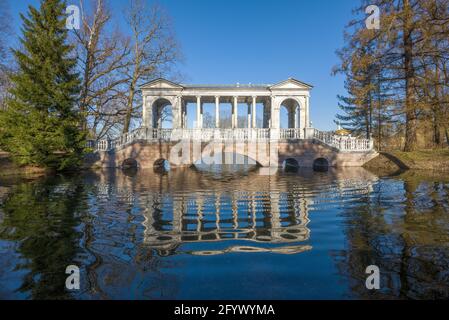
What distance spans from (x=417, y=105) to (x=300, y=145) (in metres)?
8.12

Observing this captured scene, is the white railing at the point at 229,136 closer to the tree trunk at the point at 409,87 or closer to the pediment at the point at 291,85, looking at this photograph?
the tree trunk at the point at 409,87

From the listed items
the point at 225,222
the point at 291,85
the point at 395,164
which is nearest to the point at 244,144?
the point at 291,85

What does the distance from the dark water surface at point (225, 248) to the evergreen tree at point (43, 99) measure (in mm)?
9768

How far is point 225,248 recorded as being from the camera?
13.1 feet

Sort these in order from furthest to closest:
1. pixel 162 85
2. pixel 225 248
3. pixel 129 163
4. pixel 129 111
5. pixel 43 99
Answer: pixel 129 111 → pixel 129 163 → pixel 162 85 → pixel 43 99 → pixel 225 248

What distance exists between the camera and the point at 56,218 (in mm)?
5668

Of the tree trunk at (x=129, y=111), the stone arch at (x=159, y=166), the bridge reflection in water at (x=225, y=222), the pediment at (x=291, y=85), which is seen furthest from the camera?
the tree trunk at (x=129, y=111)

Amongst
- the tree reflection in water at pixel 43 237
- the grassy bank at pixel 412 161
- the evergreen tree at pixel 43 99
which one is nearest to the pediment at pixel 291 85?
the grassy bank at pixel 412 161

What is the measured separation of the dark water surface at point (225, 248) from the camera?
2.82 m

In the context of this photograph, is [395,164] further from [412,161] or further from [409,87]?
[409,87]

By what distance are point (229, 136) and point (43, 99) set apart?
499 inches

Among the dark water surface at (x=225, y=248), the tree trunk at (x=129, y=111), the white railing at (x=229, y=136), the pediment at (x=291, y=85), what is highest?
the pediment at (x=291, y=85)

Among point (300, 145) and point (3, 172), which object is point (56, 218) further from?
point (300, 145)

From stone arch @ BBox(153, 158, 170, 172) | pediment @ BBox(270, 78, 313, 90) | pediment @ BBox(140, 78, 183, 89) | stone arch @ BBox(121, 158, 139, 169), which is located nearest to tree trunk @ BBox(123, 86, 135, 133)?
stone arch @ BBox(121, 158, 139, 169)
